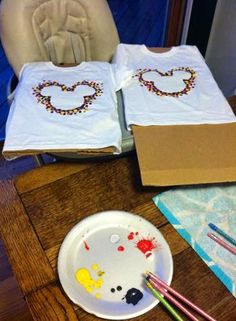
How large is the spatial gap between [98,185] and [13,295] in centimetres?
68

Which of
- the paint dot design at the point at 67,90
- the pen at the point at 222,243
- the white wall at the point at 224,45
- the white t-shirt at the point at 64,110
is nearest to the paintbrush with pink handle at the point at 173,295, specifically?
the pen at the point at 222,243

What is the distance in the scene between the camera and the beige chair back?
849mm

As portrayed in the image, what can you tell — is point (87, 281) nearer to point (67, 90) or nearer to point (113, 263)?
point (113, 263)

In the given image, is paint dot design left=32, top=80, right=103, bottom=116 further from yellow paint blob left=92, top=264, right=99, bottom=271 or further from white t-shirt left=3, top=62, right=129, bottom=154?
yellow paint blob left=92, top=264, right=99, bottom=271

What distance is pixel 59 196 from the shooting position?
61 centimetres

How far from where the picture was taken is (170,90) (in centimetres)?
75

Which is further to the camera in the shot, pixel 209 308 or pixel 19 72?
pixel 19 72

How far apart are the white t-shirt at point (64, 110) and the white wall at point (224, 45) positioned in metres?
0.81

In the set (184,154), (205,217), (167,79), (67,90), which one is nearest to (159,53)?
(167,79)

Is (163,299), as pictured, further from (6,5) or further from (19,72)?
(6,5)

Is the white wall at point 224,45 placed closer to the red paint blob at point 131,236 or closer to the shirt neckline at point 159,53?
the shirt neckline at point 159,53

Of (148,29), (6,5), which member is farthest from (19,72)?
(148,29)

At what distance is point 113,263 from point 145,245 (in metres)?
0.06

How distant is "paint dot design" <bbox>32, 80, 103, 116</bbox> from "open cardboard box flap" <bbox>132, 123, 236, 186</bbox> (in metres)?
0.14
